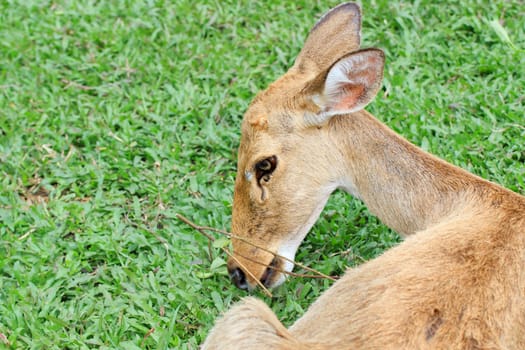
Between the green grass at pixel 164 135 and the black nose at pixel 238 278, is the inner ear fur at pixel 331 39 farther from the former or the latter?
the black nose at pixel 238 278

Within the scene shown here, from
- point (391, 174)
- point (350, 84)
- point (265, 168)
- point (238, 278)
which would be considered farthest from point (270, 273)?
point (350, 84)

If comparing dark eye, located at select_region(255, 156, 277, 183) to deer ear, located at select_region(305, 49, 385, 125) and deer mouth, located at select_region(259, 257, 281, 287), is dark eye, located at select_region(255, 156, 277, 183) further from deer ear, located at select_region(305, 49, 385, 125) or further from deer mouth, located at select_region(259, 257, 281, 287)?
deer mouth, located at select_region(259, 257, 281, 287)

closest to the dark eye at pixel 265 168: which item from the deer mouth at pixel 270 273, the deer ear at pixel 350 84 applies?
the deer ear at pixel 350 84

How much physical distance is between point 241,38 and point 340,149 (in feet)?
9.43

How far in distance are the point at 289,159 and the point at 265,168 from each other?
14 centimetres

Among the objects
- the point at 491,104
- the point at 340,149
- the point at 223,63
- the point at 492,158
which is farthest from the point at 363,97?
the point at 223,63

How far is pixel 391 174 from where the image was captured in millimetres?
4574

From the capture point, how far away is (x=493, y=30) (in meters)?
6.81

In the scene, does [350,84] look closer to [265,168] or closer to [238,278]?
[265,168]

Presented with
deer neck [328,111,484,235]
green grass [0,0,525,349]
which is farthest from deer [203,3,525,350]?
green grass [0,0,525,349]

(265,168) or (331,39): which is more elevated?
(331,39)

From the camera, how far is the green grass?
4.98 m

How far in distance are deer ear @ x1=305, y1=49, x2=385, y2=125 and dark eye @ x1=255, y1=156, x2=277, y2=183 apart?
0.29 meters

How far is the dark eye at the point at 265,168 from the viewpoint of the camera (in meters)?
4.58
